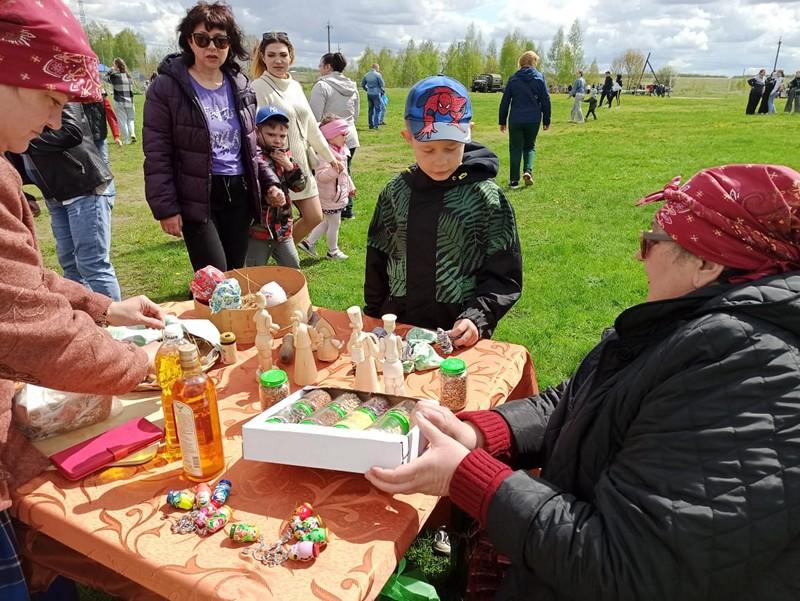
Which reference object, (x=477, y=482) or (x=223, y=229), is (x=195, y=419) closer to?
(x=477, y=482)

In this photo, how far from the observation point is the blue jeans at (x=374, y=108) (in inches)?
666

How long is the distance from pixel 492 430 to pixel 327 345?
2.22 feet

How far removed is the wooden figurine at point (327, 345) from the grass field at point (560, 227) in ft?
7.22

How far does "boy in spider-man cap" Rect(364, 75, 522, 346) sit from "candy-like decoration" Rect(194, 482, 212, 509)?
114cm

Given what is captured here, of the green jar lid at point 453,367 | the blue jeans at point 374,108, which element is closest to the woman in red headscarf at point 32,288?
the green jar lid at point 453,367

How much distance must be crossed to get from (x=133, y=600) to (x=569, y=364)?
3.05 meters

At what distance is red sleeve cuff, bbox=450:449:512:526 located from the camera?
3.84 ft

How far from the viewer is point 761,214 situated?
1.07 meters

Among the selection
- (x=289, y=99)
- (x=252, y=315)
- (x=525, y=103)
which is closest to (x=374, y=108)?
(x=525, y=103)

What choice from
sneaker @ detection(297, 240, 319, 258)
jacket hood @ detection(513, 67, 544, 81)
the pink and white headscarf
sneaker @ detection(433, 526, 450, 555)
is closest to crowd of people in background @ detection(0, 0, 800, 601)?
sneaker @ detection(433, 526, 450, 555)

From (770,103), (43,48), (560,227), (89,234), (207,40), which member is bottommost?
(560,227)

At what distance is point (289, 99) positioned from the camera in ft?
15.5

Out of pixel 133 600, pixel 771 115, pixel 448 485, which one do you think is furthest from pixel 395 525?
pixel 771 115

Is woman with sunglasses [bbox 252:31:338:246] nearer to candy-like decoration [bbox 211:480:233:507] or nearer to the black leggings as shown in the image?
the black leggings
